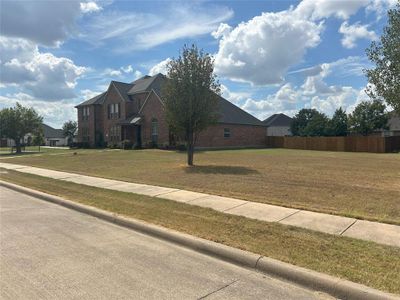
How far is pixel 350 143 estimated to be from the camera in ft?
132

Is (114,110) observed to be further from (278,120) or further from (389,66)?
(278,120)

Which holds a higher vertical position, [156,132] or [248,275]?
[156,132]

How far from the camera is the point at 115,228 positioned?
7.85m

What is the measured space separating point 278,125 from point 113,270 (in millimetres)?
85022

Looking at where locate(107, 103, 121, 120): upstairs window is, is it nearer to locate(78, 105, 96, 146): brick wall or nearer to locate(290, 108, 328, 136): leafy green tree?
locate(78, 105, 96, 146): brick wall

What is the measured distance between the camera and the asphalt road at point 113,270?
4531 millimetres

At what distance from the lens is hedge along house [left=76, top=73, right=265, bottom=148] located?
40.2m

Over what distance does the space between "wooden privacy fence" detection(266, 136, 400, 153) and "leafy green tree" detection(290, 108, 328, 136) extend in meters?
22.1

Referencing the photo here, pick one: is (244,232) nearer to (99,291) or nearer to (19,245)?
(99,291)

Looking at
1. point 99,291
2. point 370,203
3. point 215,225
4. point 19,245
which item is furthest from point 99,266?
point 370,203

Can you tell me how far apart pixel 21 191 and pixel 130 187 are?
407 centimetres

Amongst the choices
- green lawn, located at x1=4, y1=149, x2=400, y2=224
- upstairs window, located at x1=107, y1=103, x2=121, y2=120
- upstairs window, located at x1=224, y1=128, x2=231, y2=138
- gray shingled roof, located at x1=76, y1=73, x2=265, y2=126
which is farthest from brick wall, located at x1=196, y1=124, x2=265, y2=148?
green lawn, located at x1=4, y1=149, x2=400, y2=224

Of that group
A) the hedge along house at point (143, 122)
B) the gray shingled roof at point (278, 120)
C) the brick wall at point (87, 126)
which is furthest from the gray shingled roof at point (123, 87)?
the gray shingled roof at point (278, 120)

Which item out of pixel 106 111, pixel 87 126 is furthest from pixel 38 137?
pixel 106 111
